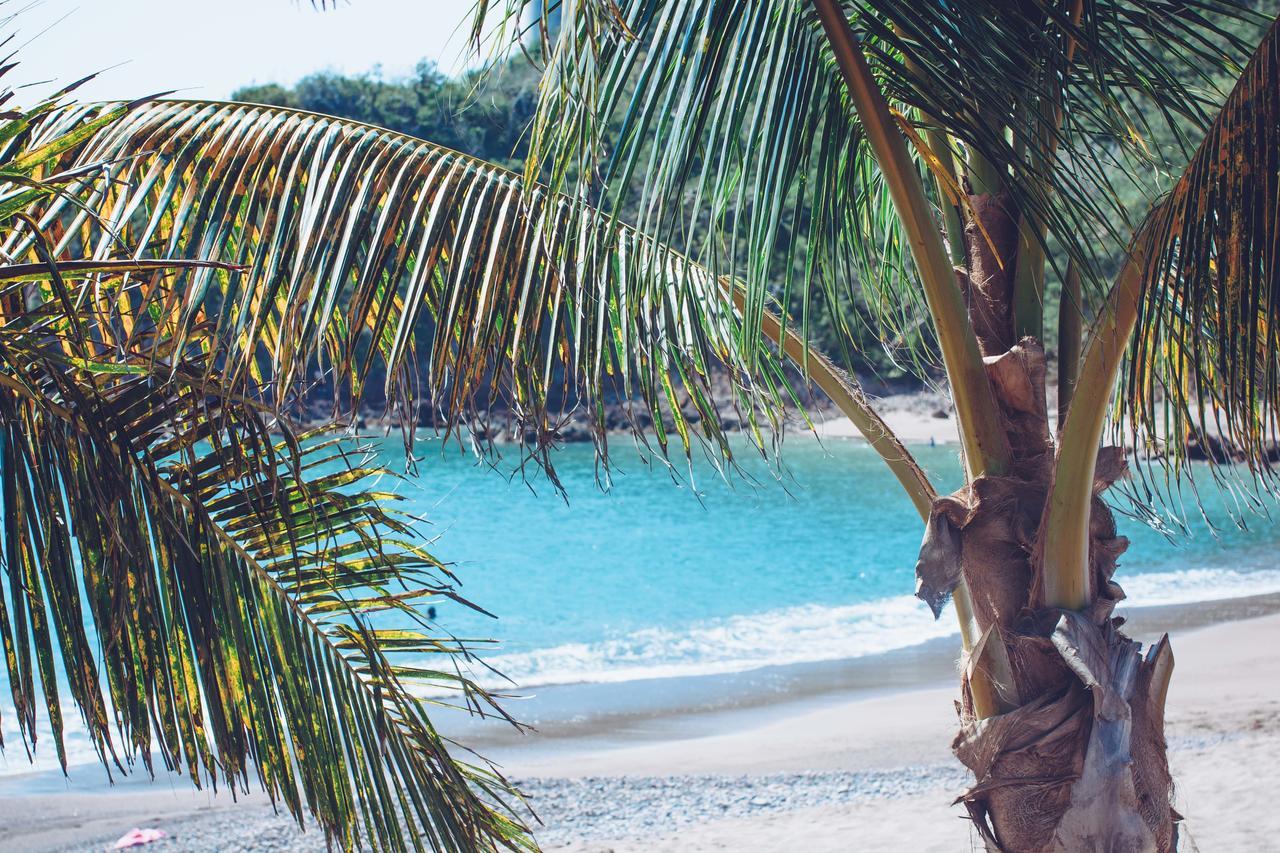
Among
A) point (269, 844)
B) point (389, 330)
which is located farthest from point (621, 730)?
point (389, 330)

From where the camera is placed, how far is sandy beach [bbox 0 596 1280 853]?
6773 mm

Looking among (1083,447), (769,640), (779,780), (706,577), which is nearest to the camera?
(1083,447)

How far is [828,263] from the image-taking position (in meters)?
2.34

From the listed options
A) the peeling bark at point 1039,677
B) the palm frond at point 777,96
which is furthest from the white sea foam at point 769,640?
the palm frond at point 777,96

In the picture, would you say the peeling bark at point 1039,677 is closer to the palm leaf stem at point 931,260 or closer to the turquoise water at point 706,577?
the palm leaf stem at point 931,260

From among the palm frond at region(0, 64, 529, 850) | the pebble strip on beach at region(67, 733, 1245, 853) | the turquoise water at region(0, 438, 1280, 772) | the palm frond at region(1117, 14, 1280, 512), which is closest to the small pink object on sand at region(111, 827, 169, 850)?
the pebble strip on beach at region(67, 733, 1245, 853)

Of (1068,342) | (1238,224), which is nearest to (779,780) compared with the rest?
(1068,342)

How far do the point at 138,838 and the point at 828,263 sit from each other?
7371mm

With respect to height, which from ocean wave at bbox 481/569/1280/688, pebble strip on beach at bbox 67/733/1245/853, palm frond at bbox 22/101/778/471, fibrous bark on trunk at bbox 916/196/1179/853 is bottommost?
ocean wave at bbox 481/569/1280/688

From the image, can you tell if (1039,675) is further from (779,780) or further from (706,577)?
(706,577)

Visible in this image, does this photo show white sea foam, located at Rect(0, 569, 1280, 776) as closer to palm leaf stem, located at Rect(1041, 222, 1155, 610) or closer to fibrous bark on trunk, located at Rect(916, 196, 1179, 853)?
fibrous bark on trunk, located at Rect(916, 196, 1179, 853)

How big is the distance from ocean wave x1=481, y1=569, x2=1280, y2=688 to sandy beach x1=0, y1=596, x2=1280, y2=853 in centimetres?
121

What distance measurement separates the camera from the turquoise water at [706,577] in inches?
552

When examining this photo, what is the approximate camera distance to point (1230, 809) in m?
6.32
